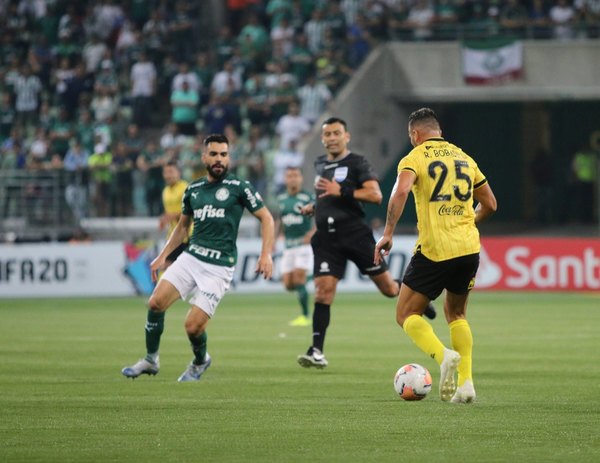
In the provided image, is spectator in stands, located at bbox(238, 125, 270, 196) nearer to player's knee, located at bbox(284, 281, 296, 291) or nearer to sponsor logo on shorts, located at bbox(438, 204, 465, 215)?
player's knee, located at bbox(284, 281, 296, 291)

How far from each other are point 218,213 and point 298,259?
806 centimetres

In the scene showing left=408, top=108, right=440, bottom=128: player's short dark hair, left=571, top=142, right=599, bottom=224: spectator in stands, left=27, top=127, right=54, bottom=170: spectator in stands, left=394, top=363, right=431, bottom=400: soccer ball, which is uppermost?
left=408, top=108, right=440, bottom=128: player's short dark hair

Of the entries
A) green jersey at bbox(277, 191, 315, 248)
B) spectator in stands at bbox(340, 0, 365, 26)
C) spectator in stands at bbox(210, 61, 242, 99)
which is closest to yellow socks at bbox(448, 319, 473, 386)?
green jersey at bbox(277, 191, 315, 248)

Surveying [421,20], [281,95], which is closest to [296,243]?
[281,95]

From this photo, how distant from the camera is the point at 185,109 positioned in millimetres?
33688

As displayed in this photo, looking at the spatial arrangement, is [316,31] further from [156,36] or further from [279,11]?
[156,36]

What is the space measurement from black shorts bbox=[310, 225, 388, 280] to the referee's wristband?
50 cm

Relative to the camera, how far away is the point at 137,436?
31.2 ft

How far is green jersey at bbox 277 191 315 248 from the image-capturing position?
845 inches

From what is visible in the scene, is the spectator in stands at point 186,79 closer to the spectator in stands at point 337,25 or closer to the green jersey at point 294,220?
the spectator in stands at point 337,25

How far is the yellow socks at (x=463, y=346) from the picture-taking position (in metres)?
11.2

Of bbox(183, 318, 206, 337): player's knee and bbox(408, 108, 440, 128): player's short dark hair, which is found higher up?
bbox(408, 108, 440, 128): player's short dark hair

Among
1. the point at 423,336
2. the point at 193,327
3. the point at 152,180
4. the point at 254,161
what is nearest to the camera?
the point at 423,336

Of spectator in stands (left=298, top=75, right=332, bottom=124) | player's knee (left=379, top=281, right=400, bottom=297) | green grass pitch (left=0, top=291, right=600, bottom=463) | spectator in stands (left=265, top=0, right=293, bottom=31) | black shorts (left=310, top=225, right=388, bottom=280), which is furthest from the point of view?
spectator in stands (left=265, top=0, right=293, bottom=31)
